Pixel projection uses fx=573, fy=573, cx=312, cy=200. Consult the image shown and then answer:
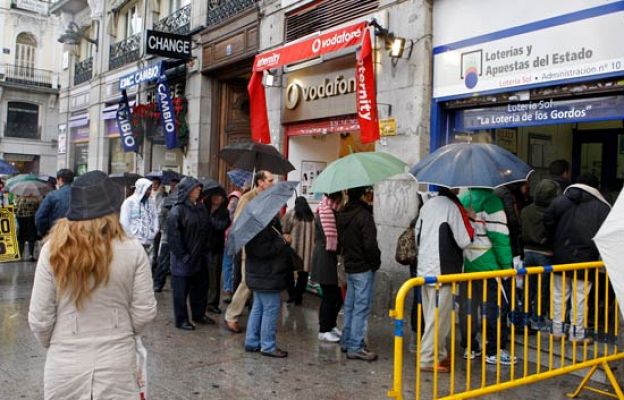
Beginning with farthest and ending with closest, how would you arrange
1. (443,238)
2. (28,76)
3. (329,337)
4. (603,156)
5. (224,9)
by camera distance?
(28,76) < (224,9) < (603,156) < (329,337) < (443,238)

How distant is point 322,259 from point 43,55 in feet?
122

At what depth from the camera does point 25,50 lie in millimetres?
36969

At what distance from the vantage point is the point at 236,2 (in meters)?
12.3

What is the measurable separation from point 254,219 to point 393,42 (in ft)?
13.1

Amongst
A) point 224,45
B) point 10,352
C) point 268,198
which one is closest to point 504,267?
point 268,198

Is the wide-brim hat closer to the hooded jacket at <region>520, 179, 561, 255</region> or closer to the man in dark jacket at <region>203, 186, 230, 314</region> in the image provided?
the man in dark jacket at <region>203, 186, 230, 314</region>

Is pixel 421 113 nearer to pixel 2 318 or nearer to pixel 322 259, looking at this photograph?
pixel 322 259

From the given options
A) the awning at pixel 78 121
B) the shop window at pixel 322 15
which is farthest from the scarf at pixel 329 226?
the awning at pixel 78 121

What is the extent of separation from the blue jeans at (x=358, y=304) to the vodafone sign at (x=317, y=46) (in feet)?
12.6

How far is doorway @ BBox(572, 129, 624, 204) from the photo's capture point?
320 inches

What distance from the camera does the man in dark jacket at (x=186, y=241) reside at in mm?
6648

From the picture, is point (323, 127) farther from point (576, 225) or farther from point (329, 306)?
point (576, 225)

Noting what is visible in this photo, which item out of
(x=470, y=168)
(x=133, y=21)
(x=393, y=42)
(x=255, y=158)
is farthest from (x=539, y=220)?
(x=133, y=21)

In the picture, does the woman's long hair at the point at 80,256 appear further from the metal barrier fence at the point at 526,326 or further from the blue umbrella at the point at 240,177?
Result: the blue umbrella at the point at 240,177
